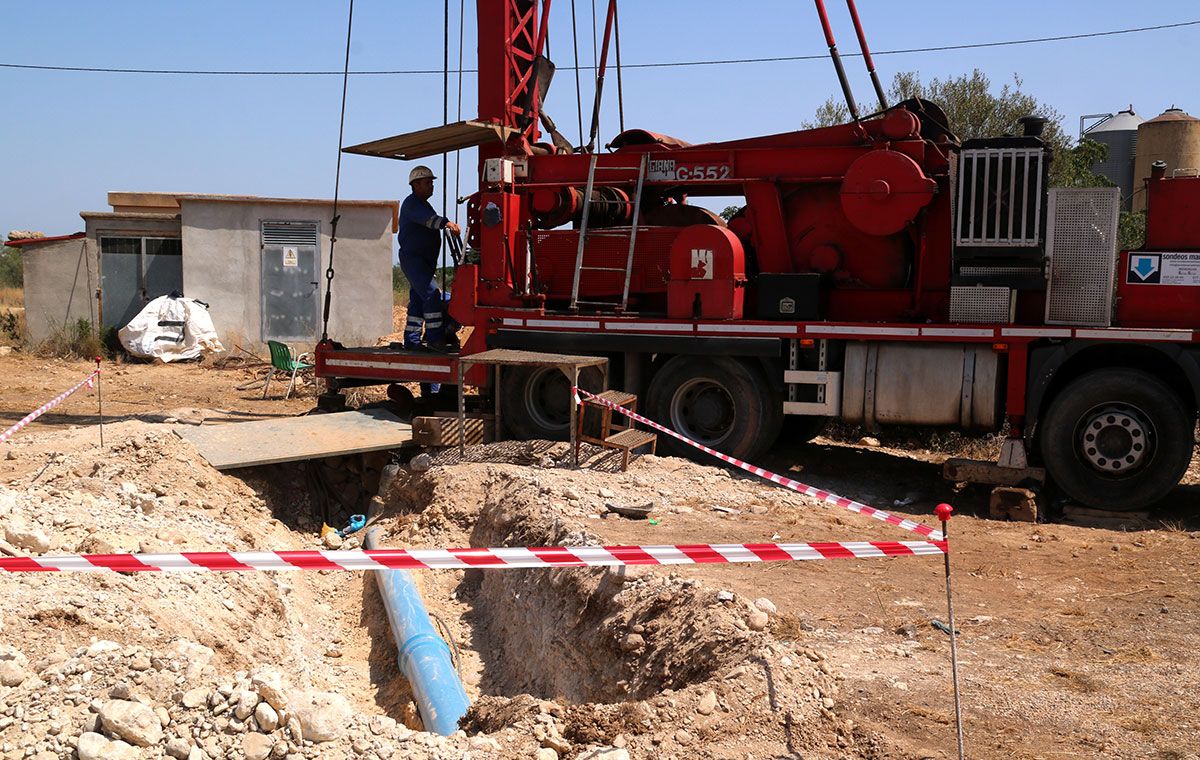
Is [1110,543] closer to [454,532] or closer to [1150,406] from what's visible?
[1150,406]

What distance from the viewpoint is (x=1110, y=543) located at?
332 inches

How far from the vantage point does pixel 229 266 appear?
68.7 feet

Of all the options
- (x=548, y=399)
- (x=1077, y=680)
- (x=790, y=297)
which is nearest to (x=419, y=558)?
(x=1077, y=680)

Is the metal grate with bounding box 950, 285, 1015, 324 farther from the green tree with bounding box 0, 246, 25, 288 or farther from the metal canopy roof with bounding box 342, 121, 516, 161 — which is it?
the green tree with bounding box 0, 246, 25, 288

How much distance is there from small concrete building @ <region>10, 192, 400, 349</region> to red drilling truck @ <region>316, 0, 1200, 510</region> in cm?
883

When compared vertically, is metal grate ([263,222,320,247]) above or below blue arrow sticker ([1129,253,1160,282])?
above

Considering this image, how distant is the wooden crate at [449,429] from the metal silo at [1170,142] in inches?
448

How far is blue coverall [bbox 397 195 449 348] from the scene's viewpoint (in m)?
12.7

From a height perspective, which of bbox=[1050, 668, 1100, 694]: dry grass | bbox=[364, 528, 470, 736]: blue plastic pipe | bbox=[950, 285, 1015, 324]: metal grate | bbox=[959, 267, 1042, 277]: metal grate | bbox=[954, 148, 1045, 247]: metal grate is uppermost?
bbox=[954, 148, 1045, 247]: metal grate

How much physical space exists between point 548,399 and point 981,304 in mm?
4259

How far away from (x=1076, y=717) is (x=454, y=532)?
542 cm

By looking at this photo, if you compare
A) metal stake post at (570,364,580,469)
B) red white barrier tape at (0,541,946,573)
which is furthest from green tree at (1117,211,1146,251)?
red white barrier tape at (0,541,946,573)

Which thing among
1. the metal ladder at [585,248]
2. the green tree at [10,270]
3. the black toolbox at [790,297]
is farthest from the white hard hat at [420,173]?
the green tree at [10,270]

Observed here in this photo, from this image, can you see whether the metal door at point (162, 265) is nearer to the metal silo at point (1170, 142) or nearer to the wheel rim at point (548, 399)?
the wheel rim at point (548, 399)
